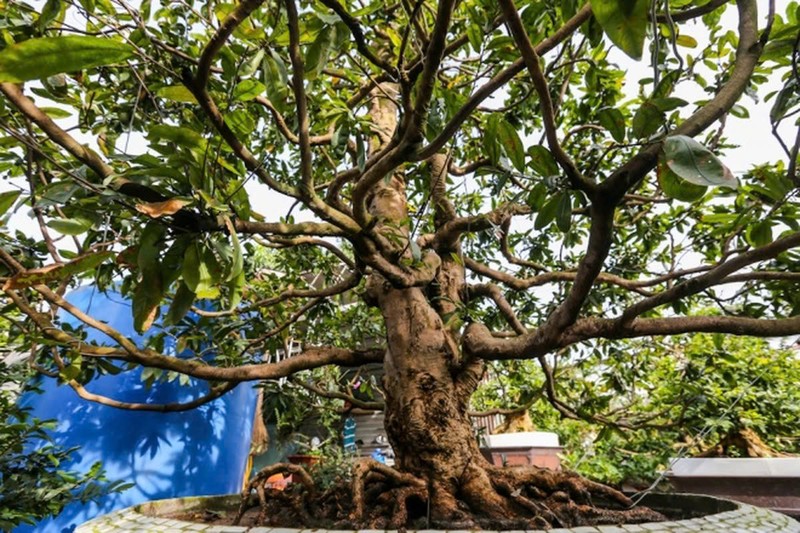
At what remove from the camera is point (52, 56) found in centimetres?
57

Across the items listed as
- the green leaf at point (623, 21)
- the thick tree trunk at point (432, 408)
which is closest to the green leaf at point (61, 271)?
the green leaf at point (623, 21)

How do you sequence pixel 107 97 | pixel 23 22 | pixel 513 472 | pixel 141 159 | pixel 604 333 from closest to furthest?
pixel 141 159 → pixel 23 22 → pixel 604 333 → pixel 513 472 → pixel 107 97

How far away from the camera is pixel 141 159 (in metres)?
0.81

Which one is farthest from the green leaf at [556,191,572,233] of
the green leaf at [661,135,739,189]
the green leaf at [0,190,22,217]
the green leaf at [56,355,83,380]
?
the green leaf at [56,355,83,380]

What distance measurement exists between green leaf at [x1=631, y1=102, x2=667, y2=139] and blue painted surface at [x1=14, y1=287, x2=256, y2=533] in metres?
2.80

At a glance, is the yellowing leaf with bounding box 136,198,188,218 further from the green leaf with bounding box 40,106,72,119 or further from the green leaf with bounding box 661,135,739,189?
the green leaf with bounding box 661,135,739,189

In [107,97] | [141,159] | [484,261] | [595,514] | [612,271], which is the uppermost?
[107,97]

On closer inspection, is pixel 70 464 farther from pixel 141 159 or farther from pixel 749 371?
pixel 749 371

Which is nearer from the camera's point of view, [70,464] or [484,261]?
[70,464]

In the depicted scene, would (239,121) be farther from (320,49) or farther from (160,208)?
(160,208)

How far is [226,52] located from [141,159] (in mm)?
335

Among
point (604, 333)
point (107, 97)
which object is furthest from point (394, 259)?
point (107, 97)

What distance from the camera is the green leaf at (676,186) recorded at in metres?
0.73

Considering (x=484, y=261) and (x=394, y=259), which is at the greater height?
(x=484, y=261)
